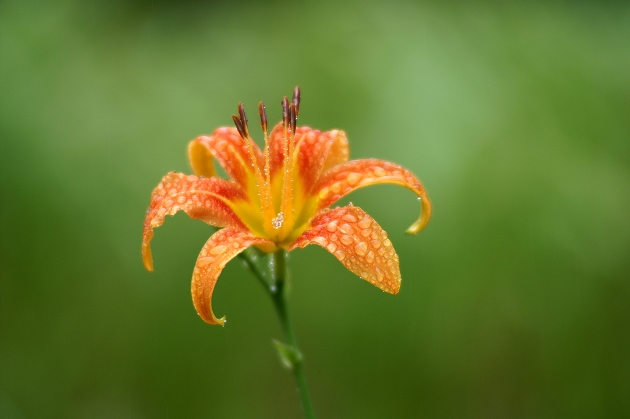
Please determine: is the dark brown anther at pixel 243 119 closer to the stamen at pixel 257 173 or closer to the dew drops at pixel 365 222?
the stamen at pixel 257 173

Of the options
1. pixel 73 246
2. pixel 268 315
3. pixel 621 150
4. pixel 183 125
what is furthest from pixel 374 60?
pixel 73 246

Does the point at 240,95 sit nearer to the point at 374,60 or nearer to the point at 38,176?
the point at 374,60

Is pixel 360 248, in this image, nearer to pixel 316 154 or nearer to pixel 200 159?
pixel 316 154

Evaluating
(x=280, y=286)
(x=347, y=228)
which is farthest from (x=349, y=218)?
(x=280, y=286)

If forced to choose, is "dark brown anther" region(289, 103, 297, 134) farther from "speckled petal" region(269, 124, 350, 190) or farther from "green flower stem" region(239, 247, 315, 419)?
"green flower stem" region(239, 247, 315, 419)

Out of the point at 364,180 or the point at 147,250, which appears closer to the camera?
the point at 147,250

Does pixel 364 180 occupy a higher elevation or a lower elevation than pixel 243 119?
lower
